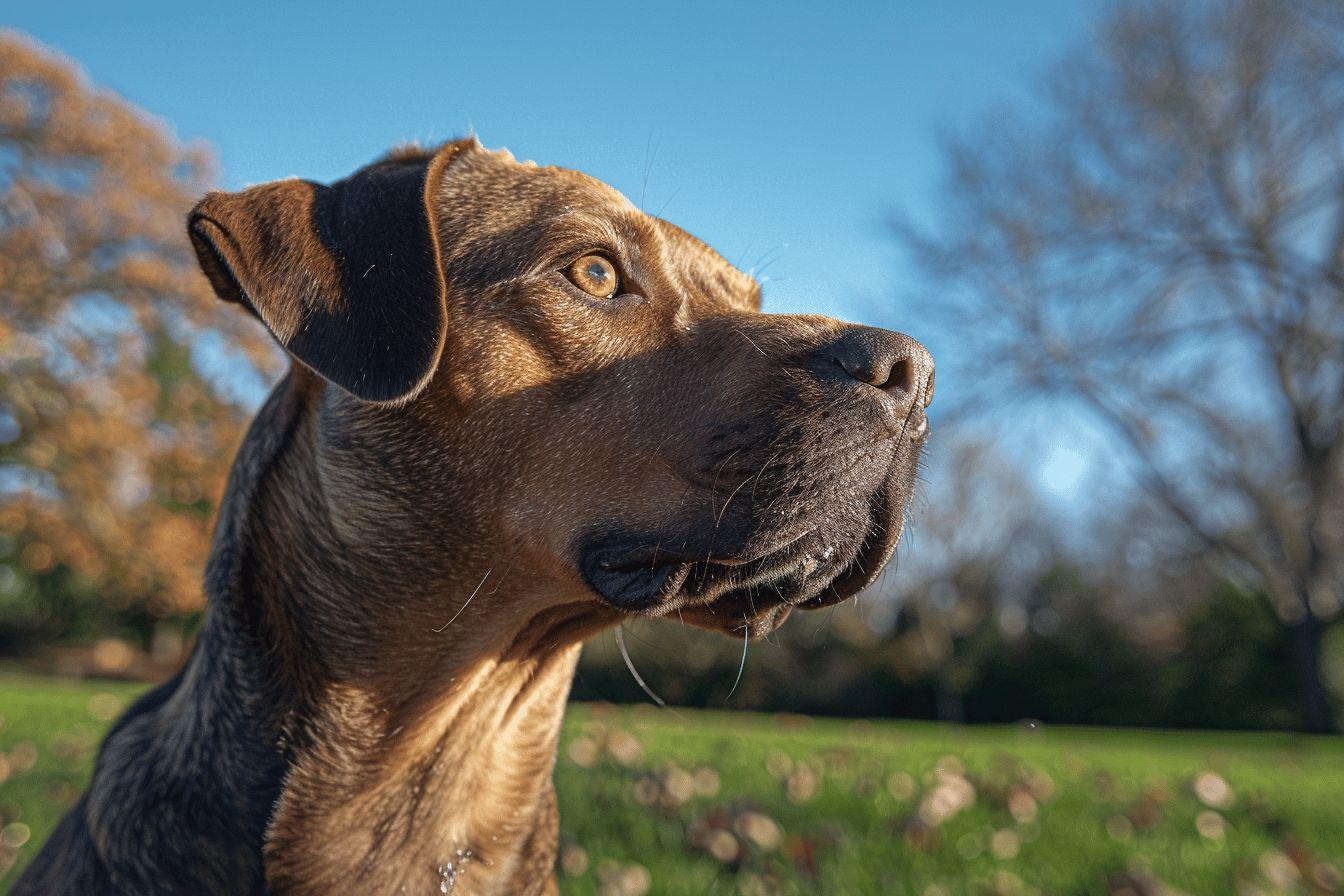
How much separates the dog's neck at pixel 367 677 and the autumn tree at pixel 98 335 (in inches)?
796

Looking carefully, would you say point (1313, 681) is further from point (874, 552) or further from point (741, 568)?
point (741, 568)

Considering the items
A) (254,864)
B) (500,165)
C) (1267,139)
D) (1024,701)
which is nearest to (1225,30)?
(1267,139)

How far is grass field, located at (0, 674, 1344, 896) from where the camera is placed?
3.73 m

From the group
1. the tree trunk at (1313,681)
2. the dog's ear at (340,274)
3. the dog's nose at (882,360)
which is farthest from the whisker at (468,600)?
the tree trunk at (1313,681)

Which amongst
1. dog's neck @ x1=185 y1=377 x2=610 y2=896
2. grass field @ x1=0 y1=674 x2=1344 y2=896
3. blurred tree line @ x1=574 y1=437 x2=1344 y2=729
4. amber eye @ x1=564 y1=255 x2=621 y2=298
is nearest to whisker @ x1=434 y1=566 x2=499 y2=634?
dog's neck @ x1=185 y1=377 x2=610 y2=896

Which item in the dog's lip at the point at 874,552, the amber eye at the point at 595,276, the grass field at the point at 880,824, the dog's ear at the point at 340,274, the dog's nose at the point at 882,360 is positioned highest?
the dog's ear at the point at 340,274

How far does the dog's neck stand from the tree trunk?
23.4 metres

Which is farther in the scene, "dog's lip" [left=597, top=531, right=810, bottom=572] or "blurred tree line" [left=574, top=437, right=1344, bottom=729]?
"blurred tree line" [left=574, top=437, right=1344, bottom=729]

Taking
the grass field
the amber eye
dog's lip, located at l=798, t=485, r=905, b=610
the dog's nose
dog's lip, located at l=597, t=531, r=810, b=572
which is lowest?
the grass field

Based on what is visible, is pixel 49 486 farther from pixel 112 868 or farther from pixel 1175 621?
pixel 1175 621

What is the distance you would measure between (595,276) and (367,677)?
1.12 metres

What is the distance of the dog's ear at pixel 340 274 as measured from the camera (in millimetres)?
2242

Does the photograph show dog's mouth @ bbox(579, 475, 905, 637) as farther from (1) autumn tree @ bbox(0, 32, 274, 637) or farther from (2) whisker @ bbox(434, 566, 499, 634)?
(1) autumn tree @ bbox(0, 32, 274, 637)

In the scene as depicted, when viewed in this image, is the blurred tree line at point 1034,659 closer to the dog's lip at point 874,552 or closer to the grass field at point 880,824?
the grass field at point 880,824
